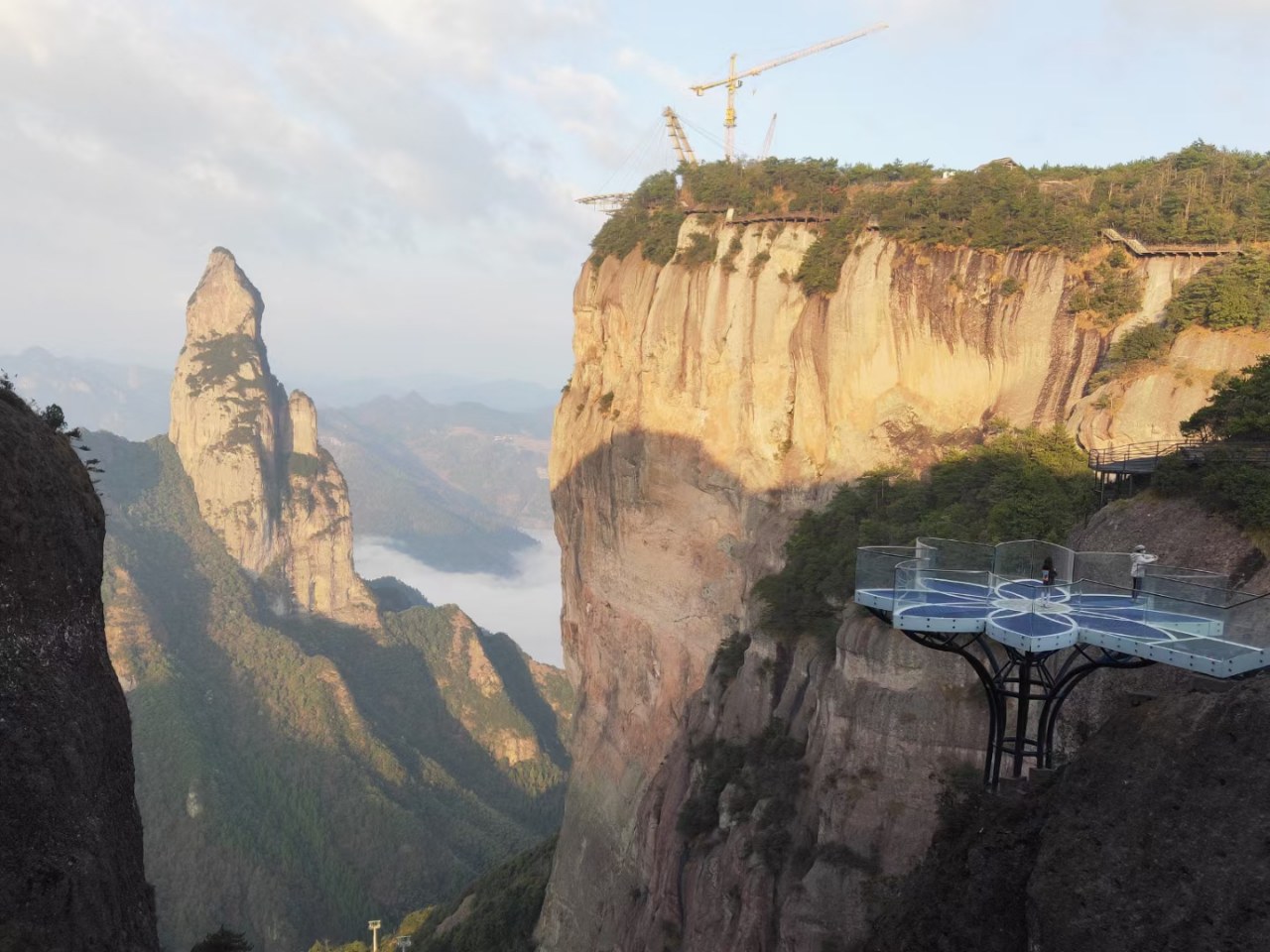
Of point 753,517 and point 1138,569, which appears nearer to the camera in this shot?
point 1138,569

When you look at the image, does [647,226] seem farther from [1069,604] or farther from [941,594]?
[1069,604]

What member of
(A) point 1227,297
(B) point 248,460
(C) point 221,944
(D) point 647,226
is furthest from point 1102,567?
(B) point 248,460

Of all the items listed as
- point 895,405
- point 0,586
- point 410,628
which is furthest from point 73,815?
point 410,628

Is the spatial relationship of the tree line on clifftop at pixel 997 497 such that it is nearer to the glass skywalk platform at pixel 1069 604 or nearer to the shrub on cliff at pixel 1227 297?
the shrub on cliff at pixel 1227 297

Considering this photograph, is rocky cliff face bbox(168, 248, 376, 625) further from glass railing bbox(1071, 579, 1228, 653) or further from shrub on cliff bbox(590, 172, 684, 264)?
glass railing bbox(1071, 579, 1228, 653)

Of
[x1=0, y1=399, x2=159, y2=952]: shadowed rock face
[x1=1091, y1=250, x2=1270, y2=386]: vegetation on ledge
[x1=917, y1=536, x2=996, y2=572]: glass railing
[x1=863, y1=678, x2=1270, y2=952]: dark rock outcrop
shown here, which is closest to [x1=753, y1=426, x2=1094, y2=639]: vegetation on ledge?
[x1=1091, y1=250, x2=1270, y2=386]: vegetation on ledge

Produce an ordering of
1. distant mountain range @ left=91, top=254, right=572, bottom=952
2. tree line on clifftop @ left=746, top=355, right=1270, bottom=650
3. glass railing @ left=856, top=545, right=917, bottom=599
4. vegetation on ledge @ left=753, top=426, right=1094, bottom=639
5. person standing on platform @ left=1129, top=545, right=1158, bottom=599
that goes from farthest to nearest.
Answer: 1. distant mountain range @ left=91, top=254, right=572, bottom=952
2. vegetation on ledge @ left=753, top=426, right=1094, bottom=639
3. tree line on clifftop @ left=746, top=355, right=1270, bottom=650
4. glass railing @ left=856, top=545, right=917, bottom=599
5. person standing on platform @ left=1129, top=545, right=1158, bottom=599

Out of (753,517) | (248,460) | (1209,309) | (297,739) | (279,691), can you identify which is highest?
(1209,309)
